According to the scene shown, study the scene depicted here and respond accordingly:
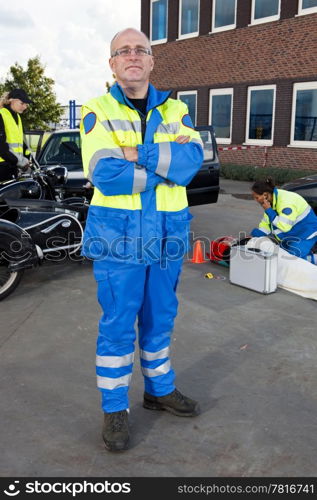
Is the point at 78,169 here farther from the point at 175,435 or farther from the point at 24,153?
the point at 175,435

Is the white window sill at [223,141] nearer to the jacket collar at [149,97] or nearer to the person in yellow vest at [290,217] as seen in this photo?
the person in yellow vest at [290,217]

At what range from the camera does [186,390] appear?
3.60 metres

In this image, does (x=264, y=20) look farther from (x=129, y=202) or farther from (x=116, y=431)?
(x=116, y=431)

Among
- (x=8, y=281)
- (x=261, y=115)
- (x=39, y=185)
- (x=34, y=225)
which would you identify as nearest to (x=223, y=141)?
(x=261, y=115)

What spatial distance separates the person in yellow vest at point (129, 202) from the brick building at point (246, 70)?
14.0 metres

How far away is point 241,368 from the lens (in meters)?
3.92

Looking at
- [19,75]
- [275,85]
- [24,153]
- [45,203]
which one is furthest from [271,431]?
[19,75]

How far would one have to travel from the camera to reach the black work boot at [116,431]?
9.36 ft

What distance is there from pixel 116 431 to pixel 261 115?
52.1 ft

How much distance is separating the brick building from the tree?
762 centimetres

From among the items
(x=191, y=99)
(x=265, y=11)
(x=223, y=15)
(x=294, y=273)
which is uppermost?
(x=223, y=15)

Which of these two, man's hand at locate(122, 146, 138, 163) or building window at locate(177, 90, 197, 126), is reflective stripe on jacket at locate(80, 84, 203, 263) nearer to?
man's hand at locate(122, 146, 138, 163)

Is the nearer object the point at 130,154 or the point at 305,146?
the point at 130,154
